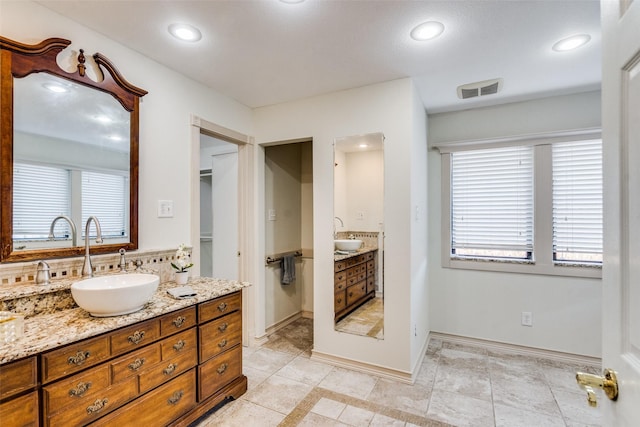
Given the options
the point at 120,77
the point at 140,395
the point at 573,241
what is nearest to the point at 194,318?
the point at 140,395

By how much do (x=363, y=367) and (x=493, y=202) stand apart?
2.03 m

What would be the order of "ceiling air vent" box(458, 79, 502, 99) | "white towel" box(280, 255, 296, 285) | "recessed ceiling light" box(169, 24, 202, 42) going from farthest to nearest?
1. "white towel" box(280, 255, 296, 285)
2. "ceiling air vent" box(458, 79, 502, 99)
3. "recessed ceiling light" box(169, 24, 202, 42)

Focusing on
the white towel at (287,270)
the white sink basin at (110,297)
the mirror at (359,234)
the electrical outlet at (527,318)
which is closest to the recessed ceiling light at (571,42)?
the mirror at (359,234)

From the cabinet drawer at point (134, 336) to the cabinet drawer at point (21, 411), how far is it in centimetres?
31

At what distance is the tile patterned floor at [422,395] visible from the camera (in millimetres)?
1991

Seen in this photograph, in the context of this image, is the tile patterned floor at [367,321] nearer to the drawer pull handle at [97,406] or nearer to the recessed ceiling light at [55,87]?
the drawer pull handle at [97,406]

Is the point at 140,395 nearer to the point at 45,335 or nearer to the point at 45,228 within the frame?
the point at 45,335

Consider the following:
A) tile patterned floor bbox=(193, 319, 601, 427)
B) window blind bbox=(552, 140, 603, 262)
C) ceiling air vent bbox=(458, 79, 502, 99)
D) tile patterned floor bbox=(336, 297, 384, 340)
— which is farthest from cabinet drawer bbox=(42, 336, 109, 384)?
window blind bbox=(552, 140, 603, 262)

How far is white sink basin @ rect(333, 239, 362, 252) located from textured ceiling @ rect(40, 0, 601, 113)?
4.38ft

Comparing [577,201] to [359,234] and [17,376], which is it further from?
[17,376]

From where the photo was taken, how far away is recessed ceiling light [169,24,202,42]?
5.99ft

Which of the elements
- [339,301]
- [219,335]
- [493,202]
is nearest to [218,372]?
[219,335]

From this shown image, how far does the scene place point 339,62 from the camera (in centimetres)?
223

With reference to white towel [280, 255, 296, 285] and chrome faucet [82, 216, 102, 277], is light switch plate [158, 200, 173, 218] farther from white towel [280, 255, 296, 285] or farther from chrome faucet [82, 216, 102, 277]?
white towel [280, 255, 296, 285]
